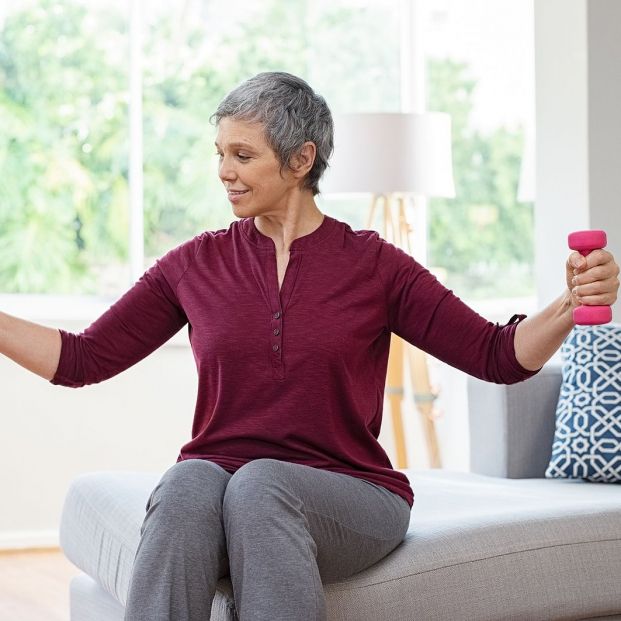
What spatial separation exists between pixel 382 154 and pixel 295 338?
2.04m

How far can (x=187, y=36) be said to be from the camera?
4781 millimetres

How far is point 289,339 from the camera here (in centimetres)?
204

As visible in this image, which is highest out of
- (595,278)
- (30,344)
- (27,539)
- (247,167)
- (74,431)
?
(247,167)

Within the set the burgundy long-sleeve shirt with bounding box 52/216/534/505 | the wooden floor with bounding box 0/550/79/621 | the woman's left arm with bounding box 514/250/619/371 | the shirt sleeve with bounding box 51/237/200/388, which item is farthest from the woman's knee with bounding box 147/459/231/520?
the wooden floor with bounding box 0/550/79/621

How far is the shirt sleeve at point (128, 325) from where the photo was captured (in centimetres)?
218

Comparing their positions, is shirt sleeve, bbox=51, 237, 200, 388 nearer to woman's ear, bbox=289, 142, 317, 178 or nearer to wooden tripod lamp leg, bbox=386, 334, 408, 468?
woman's ear, bbox=289, 142, 317, 178

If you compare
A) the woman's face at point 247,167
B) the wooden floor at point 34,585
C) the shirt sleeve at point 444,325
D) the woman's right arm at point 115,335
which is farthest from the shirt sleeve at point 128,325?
the wooden floor at point 34,585

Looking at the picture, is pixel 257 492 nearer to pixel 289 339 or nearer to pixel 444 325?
pixel 289 339

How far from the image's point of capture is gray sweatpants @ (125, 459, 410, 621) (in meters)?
1.74

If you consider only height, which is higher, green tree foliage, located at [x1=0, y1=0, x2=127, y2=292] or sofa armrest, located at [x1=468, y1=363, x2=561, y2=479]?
green tree foliage, located at [x1=0, y1=0, x2=127, y2=292]

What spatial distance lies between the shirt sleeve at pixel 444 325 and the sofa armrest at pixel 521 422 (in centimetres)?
94

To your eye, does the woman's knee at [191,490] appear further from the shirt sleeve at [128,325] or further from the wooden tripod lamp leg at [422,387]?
the wooden tripod lamp leg at [422,387]

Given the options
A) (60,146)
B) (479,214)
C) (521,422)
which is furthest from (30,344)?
(479,214)

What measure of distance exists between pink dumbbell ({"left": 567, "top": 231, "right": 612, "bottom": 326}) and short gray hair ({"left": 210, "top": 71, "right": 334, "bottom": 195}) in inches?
21.4
